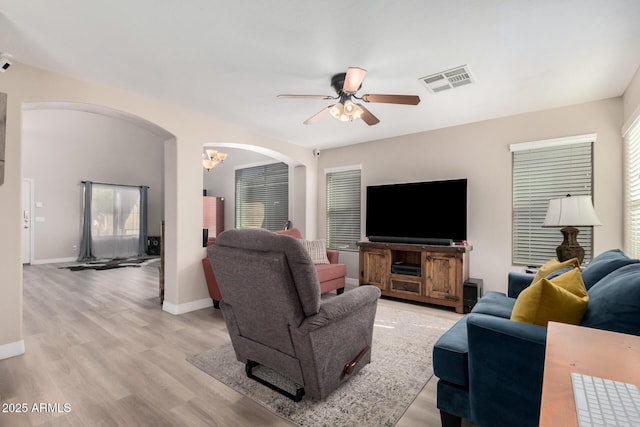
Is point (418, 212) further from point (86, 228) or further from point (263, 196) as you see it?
point (86, 228)

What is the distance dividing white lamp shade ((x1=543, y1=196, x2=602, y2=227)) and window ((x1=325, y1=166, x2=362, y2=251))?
2.92 metres

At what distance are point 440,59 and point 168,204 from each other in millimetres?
3488

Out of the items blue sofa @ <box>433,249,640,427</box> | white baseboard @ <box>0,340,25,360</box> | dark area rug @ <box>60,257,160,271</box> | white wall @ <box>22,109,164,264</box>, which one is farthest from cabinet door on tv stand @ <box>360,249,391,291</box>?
white wall @ <box>22,109,164,264</box>

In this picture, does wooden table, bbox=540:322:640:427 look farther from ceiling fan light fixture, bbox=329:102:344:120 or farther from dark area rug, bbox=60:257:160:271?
dark area rug, bbox=60:257:160:271

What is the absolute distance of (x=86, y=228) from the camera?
798cm

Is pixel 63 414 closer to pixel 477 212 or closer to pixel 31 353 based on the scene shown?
pixel 31 353

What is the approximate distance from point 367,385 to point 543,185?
Result: 3336 mm

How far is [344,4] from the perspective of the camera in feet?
6.13

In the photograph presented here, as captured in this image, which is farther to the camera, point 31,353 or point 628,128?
point 628,128

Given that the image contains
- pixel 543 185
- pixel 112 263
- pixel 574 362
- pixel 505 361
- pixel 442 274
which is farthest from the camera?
pixel 112 263

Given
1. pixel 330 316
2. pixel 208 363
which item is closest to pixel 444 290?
pixel 330 316

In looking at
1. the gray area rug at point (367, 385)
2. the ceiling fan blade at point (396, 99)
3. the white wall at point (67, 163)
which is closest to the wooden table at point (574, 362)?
the gray area rug at point (367, 385)

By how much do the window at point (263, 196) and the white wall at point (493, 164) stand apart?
2086 millimetres

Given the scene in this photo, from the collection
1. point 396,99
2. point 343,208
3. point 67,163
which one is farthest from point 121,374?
point 67,163
